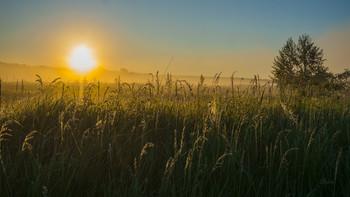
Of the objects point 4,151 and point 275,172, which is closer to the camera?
point 275,172

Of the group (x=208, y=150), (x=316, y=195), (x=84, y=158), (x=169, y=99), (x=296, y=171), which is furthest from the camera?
(x=169, y=99)

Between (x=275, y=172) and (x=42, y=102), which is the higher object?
(x=42, y=102)

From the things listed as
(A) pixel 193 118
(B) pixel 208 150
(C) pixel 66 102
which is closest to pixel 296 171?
(B) pixel 208 150

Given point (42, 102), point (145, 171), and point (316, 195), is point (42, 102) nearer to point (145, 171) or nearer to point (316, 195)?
point (145, 171)

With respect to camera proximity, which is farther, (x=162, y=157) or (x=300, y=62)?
(x=300, y=62)

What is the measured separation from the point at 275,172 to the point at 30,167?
3063 millimetres

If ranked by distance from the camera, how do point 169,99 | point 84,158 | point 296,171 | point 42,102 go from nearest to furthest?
point 296,171
point 84,158
point 42,102
point 169,99

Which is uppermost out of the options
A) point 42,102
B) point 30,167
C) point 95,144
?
point 42,102

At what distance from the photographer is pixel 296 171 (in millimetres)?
3150

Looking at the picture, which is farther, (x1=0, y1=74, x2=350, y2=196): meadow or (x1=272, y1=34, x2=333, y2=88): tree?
(x1=272, y1=34, x2=333, y2=88): tree

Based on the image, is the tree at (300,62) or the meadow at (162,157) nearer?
the meadow at (162,157)

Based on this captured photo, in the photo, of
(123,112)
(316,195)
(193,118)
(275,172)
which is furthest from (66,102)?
(316,195)

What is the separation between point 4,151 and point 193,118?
10.3 ft

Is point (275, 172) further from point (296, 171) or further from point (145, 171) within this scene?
point (145, 171)
